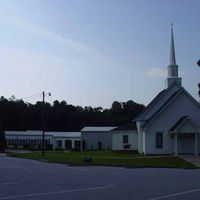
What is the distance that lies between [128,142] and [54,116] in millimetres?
80544

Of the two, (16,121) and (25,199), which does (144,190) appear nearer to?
(25,199)

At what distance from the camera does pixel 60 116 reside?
14738cm

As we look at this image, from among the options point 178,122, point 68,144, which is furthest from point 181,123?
point 68,144

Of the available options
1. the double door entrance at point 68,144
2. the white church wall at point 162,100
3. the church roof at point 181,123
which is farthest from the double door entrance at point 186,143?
the double door entrance at point 68,144

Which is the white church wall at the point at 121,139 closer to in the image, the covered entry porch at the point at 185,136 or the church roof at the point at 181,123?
the covered entry porch at the point at 185,136

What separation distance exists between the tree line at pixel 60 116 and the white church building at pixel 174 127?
77.2 metres

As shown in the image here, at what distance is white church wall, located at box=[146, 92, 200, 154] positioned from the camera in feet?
194

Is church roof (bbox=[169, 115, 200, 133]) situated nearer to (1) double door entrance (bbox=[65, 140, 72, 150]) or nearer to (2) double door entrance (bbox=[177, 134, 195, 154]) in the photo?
(2) double door entrance (bbox=[177, 134, 195, 154])

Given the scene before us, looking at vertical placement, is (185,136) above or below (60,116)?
below

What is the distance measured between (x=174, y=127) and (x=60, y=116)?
90948 millimetres

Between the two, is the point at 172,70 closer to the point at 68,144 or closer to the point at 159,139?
the point at 159,139

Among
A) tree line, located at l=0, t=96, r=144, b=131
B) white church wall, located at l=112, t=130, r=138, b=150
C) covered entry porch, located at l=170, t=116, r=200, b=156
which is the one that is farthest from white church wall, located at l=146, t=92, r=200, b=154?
tree line, located at l=0, t=96, r=144, b=131

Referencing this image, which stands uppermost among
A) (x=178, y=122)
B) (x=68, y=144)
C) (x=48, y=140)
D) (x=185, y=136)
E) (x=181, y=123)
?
(x=178, y=122)

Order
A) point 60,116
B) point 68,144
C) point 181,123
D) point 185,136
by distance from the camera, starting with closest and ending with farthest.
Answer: point 181,123
point 185,136
point 68,144
point 60,116
